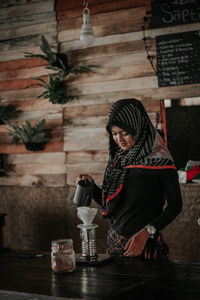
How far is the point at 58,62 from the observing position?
4848mm

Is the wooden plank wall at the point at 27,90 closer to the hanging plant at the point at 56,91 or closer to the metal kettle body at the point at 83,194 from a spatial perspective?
the hanging plant at the point at 56,91

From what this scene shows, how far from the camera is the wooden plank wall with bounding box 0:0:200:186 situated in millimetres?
4586

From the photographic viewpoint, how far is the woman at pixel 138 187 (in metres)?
2.62

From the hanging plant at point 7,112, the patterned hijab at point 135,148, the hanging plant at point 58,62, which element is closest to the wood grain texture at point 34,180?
the hanging plant at point 7,112

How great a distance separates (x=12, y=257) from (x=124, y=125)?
119 centimetres

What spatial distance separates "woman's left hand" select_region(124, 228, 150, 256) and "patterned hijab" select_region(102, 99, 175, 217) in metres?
0.29

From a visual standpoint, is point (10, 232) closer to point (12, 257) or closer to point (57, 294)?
point (12, 257)

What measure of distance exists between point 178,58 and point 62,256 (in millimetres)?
2733

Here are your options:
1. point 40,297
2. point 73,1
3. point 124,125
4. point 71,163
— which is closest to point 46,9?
point 73,1

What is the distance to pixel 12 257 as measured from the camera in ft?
9.64

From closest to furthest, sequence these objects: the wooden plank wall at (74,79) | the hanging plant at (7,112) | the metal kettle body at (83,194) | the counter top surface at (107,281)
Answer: the counter top surface at (107,281) → the metal kettle body at (83,194) → the wooden plank wall at (74,79) → the hanging plant at (7,112)

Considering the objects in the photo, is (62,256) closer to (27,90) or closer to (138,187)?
(138,187)

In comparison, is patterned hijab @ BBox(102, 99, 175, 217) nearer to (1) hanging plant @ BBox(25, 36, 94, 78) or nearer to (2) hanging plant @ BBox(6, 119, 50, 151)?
(1) hanging plant @ BBox(25, 36, 94, 78)

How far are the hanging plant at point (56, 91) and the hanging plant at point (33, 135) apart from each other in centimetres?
29
